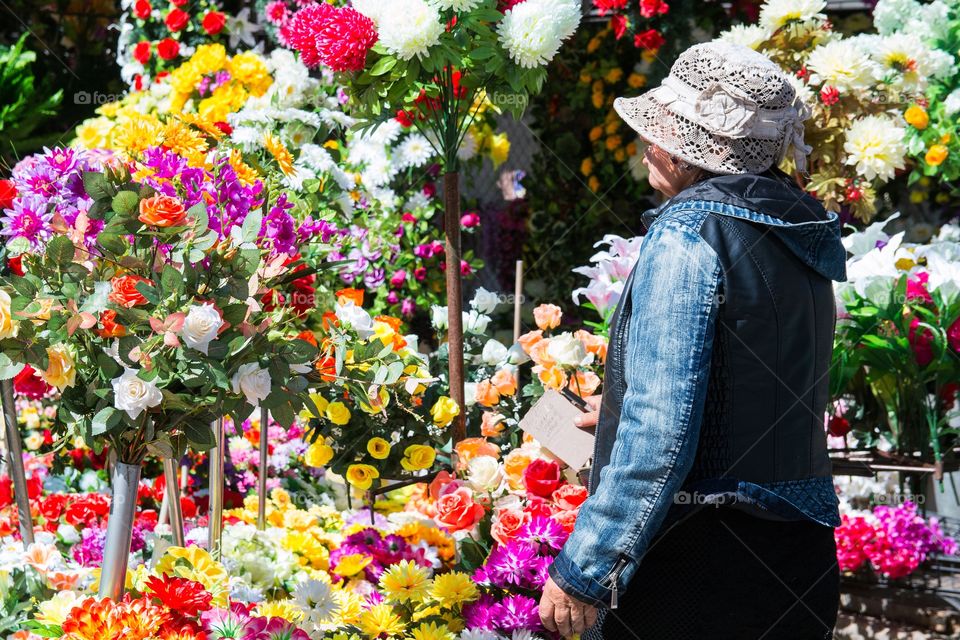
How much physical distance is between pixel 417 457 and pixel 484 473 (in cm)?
13

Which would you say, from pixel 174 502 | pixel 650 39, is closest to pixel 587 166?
pixel 650 39

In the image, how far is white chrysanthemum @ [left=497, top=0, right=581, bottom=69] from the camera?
1.79 meters

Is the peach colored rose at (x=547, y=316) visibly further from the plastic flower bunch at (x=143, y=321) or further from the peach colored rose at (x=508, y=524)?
the plastic flower bunch at (x=143, y=321)

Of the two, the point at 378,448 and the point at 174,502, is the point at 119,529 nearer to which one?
the point at 174,502

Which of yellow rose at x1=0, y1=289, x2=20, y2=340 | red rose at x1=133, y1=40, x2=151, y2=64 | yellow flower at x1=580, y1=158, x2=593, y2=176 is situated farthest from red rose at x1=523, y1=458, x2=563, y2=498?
yellow flower at x1=580, y1=158, x2=593, y2=176

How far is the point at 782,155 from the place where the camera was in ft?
4.61

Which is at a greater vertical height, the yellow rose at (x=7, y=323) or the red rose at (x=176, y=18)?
the red rose at (x=176, y=18)

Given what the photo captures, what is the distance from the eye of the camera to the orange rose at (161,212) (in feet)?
4.45

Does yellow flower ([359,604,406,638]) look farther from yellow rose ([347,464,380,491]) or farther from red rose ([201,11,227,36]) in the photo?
red rose ([201,11,227,36])

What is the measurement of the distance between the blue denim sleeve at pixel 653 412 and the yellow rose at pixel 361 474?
27.2 inches

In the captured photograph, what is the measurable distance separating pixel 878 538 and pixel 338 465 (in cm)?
141

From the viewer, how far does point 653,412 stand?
127cm

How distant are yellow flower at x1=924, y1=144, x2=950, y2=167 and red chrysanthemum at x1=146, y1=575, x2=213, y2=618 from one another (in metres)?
2.33

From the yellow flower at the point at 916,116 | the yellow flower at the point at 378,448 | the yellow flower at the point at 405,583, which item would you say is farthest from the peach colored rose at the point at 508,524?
the yellow flower at the point at 916,116
